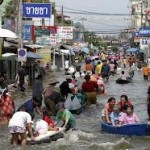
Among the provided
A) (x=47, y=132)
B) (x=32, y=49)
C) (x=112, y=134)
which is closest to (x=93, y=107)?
(x=112, y=134)

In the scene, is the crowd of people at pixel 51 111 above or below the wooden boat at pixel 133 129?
above

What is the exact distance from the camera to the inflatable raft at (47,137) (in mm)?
16298

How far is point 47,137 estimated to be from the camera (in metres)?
16.8

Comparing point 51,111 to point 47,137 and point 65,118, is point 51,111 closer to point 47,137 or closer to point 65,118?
point 65,118

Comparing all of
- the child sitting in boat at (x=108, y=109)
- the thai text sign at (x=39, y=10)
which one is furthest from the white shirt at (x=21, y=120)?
the thai text sign at (x=39, y=10)

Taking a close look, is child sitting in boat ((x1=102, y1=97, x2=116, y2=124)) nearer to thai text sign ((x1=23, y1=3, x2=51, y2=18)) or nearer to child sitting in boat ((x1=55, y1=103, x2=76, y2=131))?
child sitting in boat ((x1=55, y1=103, x2=76, y2=131))

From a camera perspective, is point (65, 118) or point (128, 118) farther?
point (128, 118)

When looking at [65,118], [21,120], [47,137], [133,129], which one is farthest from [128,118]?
[21,120]

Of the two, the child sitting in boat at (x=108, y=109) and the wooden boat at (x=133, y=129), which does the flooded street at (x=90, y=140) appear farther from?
the child sitting in boat at (x=108, y=109)

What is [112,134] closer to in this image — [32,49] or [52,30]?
[32,49]

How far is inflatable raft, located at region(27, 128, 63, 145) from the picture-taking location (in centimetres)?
1630

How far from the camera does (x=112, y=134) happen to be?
733 inches

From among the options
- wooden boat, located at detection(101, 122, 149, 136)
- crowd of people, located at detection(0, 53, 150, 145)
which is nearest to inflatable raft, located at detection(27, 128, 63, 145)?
crowd of people, located at detection(0, 53, 150, 145)

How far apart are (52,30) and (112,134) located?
3984 cm
